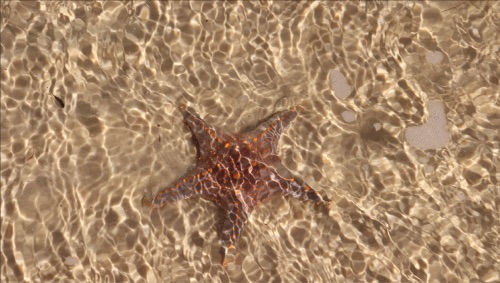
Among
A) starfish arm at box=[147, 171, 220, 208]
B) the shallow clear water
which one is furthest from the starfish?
the shallow clear water

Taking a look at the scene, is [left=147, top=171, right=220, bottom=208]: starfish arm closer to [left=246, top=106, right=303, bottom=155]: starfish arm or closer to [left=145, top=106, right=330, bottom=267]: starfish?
[left=145, top=106, right=330, bottom=267]: starfish

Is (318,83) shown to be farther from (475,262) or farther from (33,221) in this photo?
(33,221)

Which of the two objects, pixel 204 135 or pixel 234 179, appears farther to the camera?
pixel 204 135

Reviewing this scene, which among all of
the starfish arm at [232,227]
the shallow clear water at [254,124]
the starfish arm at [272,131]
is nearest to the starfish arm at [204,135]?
the shallow clear water at [254,124]

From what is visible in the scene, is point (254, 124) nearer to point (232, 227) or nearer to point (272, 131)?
point (272, 131)

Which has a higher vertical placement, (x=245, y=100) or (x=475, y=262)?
(x=245, y=100)

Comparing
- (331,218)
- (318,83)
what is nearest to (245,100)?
(318,83)

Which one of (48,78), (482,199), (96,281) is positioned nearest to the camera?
(96,281)

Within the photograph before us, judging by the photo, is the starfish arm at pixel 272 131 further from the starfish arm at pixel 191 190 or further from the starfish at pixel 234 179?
the starfish arm at pixel 191 190

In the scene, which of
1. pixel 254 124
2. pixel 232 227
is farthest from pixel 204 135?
pixel 232 227
